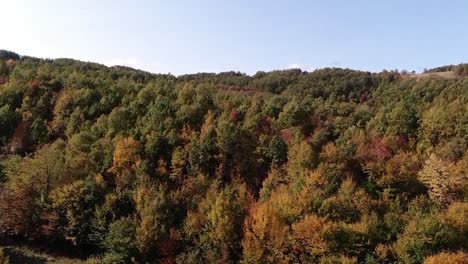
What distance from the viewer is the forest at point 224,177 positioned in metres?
47.2

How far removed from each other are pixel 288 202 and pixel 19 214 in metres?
33.3

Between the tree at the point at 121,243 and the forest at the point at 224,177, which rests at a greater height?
the forest at the point at 224,177

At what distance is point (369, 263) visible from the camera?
43844 millimetres

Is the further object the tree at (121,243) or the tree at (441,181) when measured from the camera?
the tree at (441,181)

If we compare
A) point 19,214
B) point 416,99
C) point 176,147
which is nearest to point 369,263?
point 176,147

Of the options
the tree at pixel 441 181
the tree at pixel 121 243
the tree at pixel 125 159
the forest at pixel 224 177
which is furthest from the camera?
the tree at pixel 125 159

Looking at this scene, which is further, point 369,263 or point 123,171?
Answer: point 123,171

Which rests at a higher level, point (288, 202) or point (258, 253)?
point (288, 202)

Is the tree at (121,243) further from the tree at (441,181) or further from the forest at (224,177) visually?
the tree at (441,181)

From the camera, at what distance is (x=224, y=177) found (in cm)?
6694

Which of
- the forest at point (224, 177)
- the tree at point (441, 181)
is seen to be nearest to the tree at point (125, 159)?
the forest at point (224, 177)

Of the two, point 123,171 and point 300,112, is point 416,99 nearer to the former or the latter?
point 300,112

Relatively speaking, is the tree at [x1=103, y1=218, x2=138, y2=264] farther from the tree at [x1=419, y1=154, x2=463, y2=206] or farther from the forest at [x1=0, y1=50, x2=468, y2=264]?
the tree at [x1=419, y1=154, x2=463, y2=206]

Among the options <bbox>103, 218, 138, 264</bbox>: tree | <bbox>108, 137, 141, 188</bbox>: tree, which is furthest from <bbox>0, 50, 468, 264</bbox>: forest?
<bbox>108, 137, 141, 188</bbox>: tree
